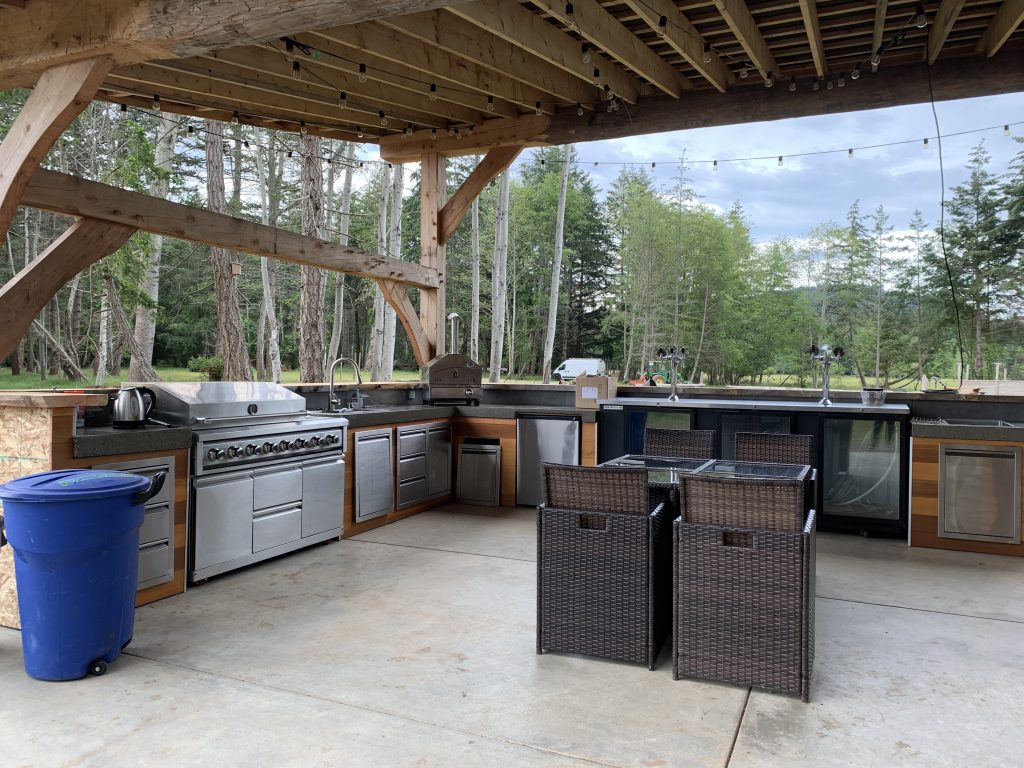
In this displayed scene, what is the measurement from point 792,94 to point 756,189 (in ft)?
74.0

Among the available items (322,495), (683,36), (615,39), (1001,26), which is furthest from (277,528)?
(1001,26)

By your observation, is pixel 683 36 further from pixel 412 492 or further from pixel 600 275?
pixel 600 275

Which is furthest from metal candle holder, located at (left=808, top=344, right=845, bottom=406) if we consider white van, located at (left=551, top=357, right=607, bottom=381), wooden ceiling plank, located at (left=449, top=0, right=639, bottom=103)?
white van, located at (left=551, top=357, right=607, bottom=381)

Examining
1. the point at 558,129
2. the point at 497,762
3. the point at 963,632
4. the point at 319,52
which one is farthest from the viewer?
the point at 558,129

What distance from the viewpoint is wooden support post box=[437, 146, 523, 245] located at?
271 inches

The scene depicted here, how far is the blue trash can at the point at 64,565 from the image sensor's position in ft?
9.34

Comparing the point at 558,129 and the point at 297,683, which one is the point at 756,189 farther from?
the point at 297,683

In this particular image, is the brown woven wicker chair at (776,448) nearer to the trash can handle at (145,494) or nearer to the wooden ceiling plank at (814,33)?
the wooden ceiling plank at (814,33)

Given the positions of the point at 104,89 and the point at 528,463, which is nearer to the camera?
the point at 104,89

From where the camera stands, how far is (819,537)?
220 inches

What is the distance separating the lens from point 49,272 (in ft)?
13.8

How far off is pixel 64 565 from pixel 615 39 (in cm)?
441

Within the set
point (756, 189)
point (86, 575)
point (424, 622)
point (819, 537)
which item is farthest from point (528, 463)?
point (756, 189)

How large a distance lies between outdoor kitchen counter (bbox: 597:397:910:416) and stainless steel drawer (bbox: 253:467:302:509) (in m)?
2.80
